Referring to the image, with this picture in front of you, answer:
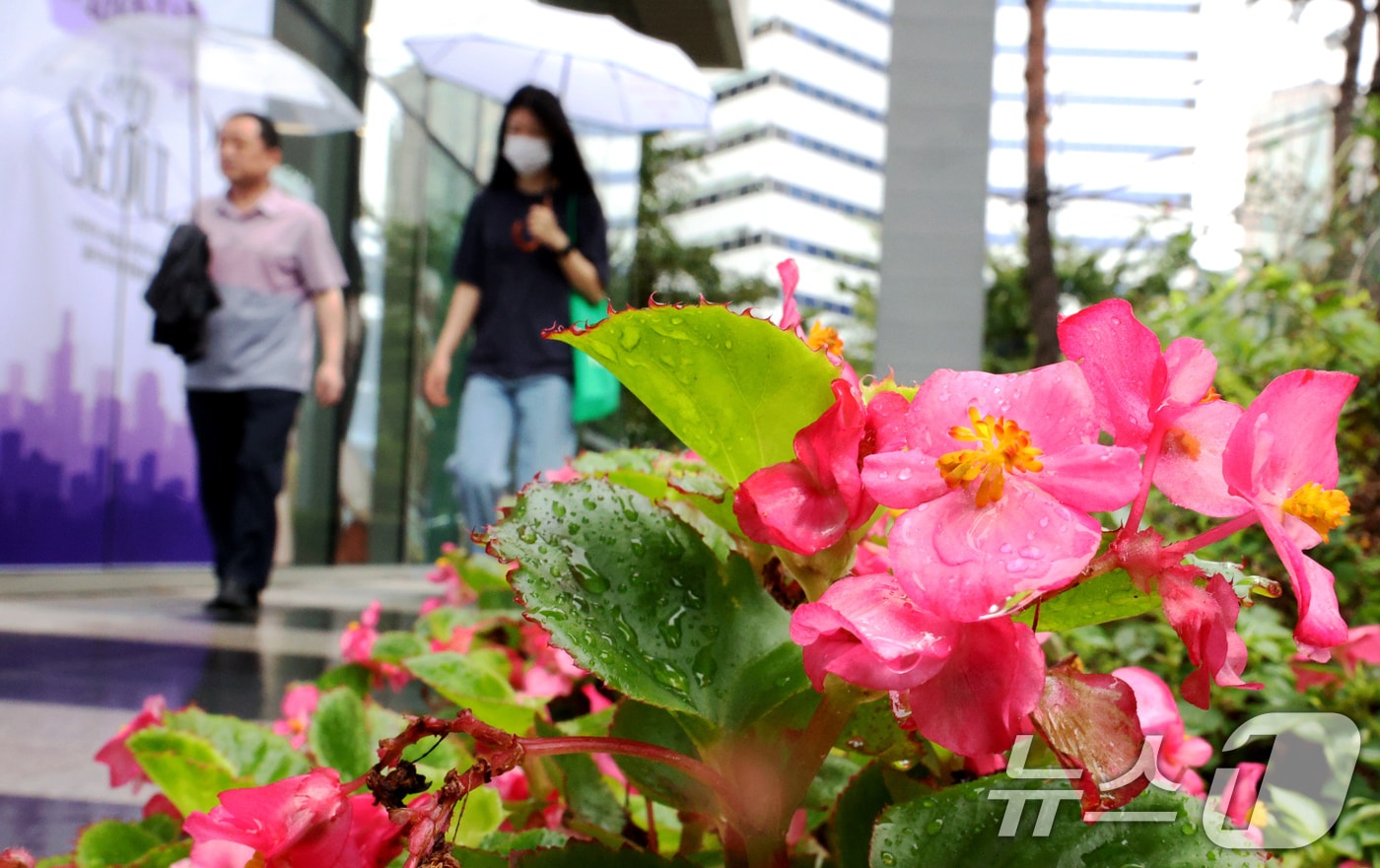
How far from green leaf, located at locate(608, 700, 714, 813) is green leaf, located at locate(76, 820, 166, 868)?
11.9 inches

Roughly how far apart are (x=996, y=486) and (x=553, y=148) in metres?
2.73

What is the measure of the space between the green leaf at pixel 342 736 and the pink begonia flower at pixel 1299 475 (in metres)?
0.46

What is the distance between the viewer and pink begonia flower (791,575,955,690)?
24cm

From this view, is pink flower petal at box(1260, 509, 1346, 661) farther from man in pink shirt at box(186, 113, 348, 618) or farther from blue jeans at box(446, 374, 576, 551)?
man in pink shirt at box(186, 113, 348, 618)

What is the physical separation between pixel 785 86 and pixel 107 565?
117ft

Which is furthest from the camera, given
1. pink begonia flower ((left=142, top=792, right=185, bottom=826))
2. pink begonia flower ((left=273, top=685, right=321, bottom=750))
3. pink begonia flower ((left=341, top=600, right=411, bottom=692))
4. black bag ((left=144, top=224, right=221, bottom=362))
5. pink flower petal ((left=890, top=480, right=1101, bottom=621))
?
black bag ((left=144, top=224, right=221, bottom=362))

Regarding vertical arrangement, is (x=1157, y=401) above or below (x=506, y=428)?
above

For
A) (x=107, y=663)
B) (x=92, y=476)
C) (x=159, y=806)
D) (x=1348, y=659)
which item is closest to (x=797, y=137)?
(x=92, y=476)

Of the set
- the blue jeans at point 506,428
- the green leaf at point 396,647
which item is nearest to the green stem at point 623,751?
the green leaf at point 396,647

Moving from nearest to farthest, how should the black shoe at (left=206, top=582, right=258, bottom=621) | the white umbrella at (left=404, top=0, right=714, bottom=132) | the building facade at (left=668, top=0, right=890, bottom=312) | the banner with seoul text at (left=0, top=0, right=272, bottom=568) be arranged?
the black shoe at (left=206, top=582, right=258, bottom=621), the banner with seoul text at (left=0, top=0, right=272, bottom=568), the white umbrella at (left=404, top=0, right=714, bottom=132), the building facade at (left=668, top=0, right=890, bottom=312)

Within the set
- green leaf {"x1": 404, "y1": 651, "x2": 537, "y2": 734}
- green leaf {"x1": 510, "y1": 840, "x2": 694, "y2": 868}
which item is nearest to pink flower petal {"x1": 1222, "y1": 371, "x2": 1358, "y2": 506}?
green leaf {"x1": 510, "y1": 840, "x2": 694, "y2": 868}

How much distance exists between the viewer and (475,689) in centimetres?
58

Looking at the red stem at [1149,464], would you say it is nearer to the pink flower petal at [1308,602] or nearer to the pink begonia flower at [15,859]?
the pink flower petal at [1308,602]

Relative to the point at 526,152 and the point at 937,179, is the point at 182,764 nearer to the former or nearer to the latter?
the point at 526,152
